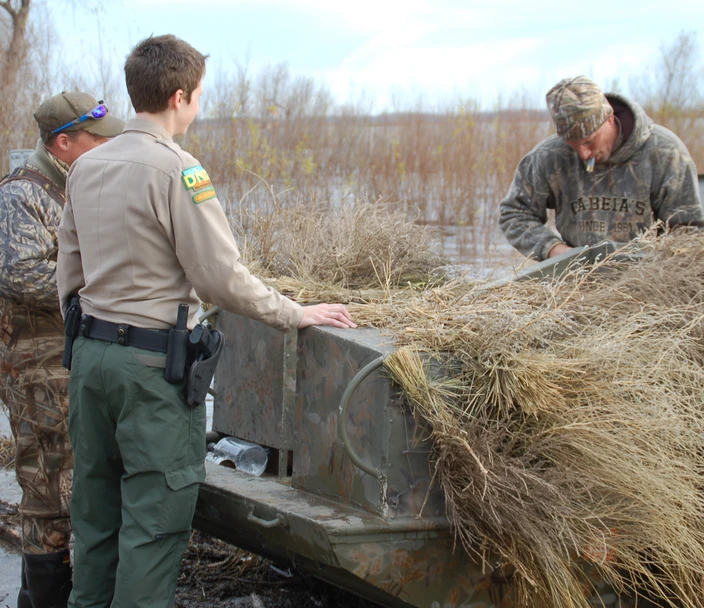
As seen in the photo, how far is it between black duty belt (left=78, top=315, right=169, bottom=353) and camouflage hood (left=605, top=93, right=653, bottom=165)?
2953 millimetres

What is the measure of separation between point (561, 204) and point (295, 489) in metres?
2.65

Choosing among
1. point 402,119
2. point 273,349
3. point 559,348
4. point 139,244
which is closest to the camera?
point 139,244

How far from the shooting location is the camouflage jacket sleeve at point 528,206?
5012 mm

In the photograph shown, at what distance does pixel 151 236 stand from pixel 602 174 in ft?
9.79

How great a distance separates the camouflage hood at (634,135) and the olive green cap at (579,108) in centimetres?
14

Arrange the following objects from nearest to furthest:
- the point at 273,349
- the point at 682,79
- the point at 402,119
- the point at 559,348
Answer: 1. the point at 559,348
2. the point at 273,349
3. the point at 402,119
4. the point at 682,79

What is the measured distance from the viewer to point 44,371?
11.7ft

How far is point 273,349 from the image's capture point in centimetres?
343

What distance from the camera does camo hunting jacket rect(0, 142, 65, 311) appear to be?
3.34 meters

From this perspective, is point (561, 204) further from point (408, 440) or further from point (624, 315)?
point (408, 440)

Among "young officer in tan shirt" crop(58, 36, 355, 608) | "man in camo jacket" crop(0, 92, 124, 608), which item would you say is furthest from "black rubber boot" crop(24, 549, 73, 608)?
"young officer in tan shirt" crop(58, 36, 355, 608)

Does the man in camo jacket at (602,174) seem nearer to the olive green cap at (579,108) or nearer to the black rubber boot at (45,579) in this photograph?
the olive green cap at (579,108)

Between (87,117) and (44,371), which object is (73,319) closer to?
(44,371)

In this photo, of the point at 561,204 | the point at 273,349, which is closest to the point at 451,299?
the point at 273,349
